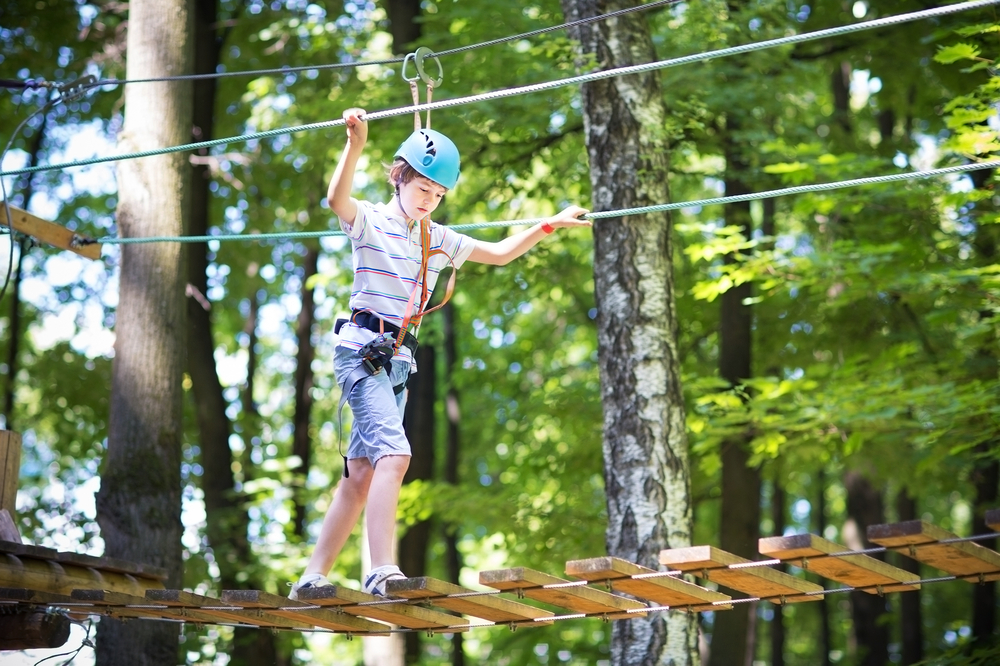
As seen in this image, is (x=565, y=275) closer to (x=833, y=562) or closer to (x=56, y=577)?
(x=56, y=577)

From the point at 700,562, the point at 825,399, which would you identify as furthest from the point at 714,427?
the point at 700,562

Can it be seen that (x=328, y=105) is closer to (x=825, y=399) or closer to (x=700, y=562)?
(x=825, y=399)

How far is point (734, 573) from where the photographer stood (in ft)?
13.3

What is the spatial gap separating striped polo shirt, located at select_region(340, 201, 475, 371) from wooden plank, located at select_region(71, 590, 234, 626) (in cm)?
151

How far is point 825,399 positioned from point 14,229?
205 inches

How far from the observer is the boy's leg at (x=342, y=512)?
176 inches

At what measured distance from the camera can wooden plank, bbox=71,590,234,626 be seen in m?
4.63

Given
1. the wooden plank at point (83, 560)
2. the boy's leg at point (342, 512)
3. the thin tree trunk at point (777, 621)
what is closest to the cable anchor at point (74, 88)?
the wooden plank at point (83, 560)

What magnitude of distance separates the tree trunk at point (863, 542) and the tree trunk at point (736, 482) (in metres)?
3.84

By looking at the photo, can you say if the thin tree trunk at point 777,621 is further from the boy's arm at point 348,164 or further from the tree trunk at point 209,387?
the boy's arm at point 348,164

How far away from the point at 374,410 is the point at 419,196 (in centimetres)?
88

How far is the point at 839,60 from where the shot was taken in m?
9.57

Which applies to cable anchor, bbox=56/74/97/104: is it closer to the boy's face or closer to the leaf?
the boy's face

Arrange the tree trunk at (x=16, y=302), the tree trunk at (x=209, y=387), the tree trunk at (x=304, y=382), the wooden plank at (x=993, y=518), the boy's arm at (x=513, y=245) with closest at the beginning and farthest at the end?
the wooden plank at (x=993, y=518) < the boy's arm at (x=513, y=245) < the tree trunk at (x=209, y=387) < the tree trunk at (x=16, y=302) < the tree trunk at (x=304, y=382)
